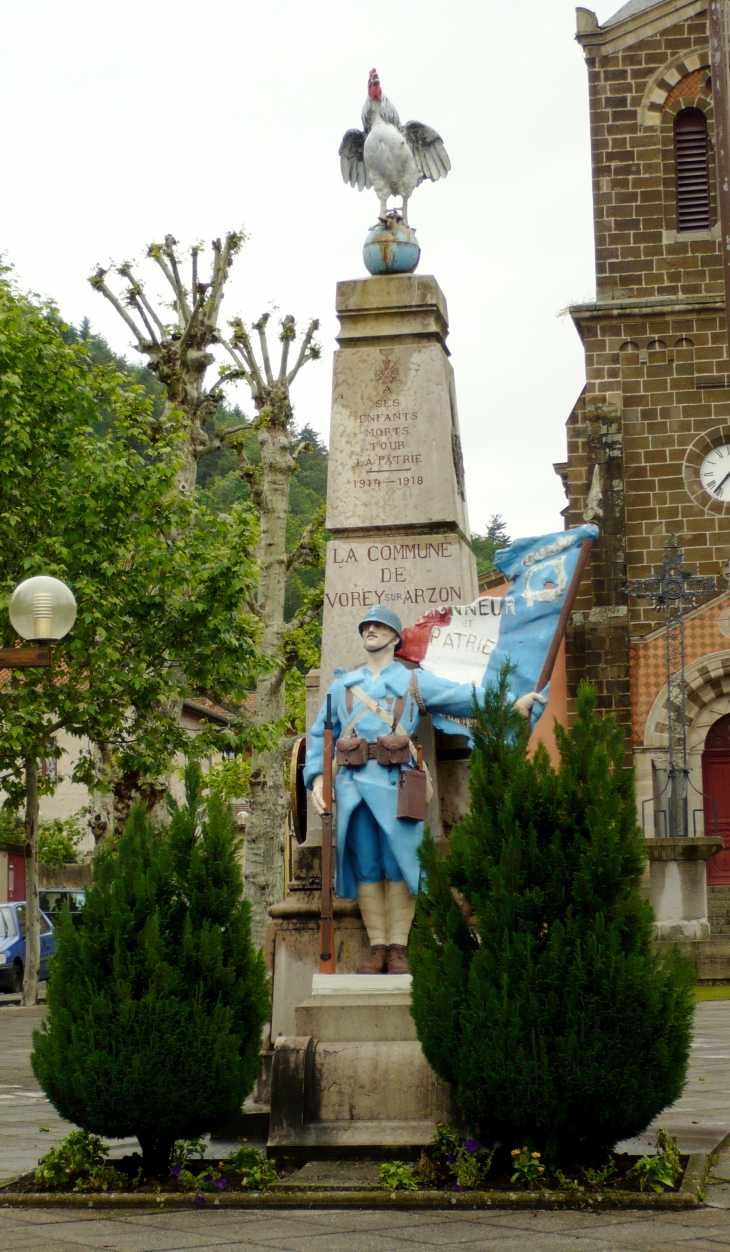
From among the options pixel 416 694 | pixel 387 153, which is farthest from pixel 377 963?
pixel 387 153

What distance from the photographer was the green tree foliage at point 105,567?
776 inches

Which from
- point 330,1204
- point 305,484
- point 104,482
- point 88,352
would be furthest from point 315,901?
point 305,484

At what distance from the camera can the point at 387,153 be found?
9.66 m

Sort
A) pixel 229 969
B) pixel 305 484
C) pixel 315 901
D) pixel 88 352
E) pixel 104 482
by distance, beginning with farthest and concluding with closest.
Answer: pixel 305 484 → pixel 88 352 → pixel 104 482 → pixel 315 901 → pixel 229 969

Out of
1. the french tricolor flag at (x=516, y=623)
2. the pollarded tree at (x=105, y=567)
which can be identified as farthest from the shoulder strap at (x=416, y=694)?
the pollarded tree at (x=105, y=567)

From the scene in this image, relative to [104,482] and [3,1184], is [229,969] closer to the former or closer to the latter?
[3,1184]

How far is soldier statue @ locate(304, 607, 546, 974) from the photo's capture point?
799 cm

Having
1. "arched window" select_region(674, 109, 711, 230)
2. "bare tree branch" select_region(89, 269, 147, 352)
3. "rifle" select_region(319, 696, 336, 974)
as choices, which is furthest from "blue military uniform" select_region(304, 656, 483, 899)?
"arched window" select_region(674, 109, 711, 230)

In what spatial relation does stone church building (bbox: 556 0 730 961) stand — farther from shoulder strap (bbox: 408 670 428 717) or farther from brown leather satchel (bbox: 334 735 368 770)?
brown leather satchel (bbox: 334 735 368 770)

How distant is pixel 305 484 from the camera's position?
75.6m

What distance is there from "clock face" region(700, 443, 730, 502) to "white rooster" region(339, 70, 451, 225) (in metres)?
17.2

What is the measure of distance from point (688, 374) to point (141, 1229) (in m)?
22.7

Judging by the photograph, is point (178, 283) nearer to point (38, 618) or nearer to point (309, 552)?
point (309, 552)

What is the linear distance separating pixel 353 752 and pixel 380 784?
21 centimetres
